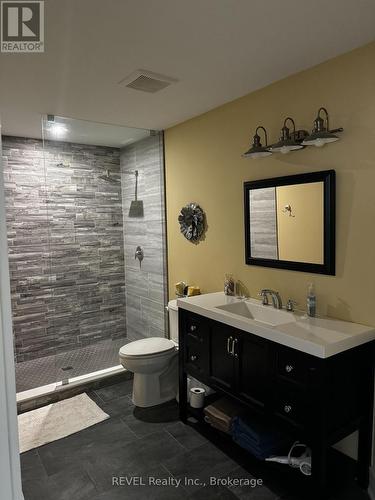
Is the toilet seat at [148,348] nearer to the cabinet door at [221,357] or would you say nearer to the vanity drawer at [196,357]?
the vanity drawer at [196,357]

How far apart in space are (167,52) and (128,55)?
0.22 metres

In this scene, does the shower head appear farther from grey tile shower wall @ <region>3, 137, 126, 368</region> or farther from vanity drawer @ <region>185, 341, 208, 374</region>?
vanity drawer @ <region>185, 341, 208, 374</region>

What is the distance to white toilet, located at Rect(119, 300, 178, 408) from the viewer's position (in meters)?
2.92

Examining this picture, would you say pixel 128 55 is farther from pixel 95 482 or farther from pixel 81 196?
pixel 95 482

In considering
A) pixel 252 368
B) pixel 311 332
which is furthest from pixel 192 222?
pixel 311 332

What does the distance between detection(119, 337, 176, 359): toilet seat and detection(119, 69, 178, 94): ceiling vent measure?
2.00 metres

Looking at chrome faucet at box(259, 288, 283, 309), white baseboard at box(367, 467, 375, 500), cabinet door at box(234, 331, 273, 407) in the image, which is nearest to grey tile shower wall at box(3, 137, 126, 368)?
chrome faucet at box(259, 288, 283, 309)

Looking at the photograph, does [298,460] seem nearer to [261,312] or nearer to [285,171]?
[261,312]

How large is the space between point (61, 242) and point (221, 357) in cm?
222

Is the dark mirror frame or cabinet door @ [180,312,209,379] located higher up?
the dark mirror frame

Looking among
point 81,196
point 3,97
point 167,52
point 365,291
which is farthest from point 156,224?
point 365,291

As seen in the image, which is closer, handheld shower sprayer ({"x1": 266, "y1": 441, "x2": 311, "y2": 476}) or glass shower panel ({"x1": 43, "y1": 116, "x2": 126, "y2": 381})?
handheld shower sprayer ({"x1": 266, "y1": 441, "x2": 311, "y2": 476})

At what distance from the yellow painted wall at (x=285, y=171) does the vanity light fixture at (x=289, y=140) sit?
0.22 feet

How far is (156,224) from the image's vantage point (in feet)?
12.7
